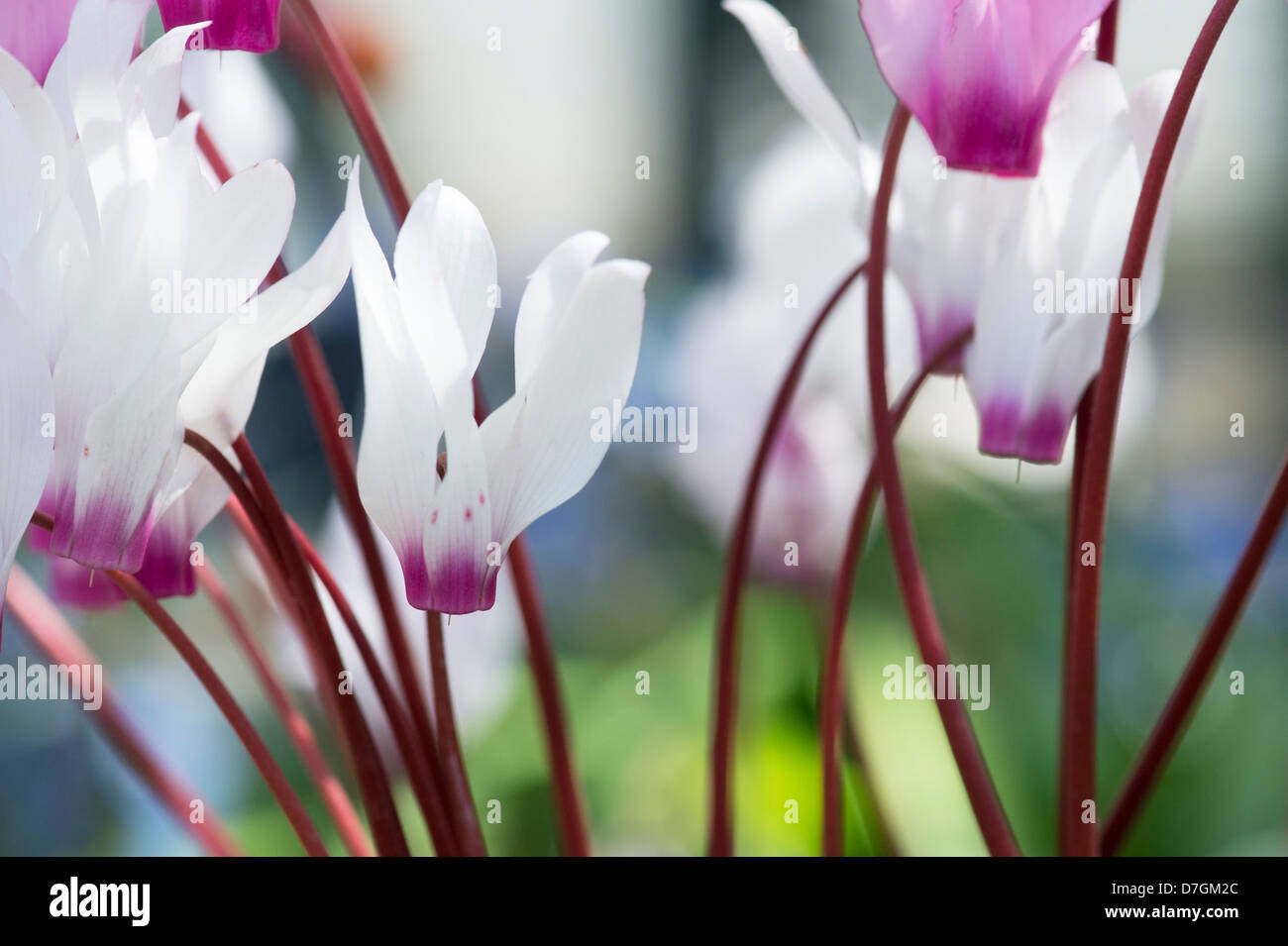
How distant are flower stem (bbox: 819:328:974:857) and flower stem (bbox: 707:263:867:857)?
35 mm

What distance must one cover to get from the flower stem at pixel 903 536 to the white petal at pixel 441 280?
117 millimetres

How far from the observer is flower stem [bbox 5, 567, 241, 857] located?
0.39 meters

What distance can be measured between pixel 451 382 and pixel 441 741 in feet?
0.34

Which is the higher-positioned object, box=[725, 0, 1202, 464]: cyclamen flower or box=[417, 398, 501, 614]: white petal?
box=[725, 0, 1202, 464]: cyclamen flower

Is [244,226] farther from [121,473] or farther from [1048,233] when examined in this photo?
[1048,233]

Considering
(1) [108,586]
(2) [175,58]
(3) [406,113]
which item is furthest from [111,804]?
(2) [175,58]

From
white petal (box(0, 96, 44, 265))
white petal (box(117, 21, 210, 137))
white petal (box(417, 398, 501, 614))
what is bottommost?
white petal (box(417, 398, 501, 614))

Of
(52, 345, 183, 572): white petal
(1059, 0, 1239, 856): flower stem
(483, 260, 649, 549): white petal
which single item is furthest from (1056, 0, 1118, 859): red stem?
(52, 345, 183, 572): white petal

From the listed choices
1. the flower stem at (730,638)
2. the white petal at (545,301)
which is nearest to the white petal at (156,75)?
the white petal at (545,301)

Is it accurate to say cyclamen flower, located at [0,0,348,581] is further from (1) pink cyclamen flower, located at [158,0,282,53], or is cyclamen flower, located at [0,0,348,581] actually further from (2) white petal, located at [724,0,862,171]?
(2) white petal, located at [724,0,862,171]

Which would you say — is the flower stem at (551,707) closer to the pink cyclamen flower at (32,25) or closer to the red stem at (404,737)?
the red stem at (404,737)

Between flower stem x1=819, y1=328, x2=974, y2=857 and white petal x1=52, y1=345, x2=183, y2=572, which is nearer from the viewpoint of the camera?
white petal x1=52, y1=345, x2=183, y2=572
